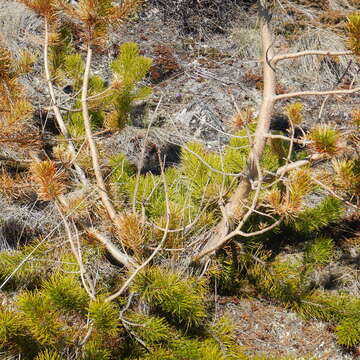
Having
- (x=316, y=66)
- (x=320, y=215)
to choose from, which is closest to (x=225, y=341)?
(x=320, y=215)

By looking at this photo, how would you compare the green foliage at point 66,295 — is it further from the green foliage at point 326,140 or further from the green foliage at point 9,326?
the green foliage at point 326,140

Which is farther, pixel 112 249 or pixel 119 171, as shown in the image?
pixel 119 171

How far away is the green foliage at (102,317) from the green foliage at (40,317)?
0.13 metres

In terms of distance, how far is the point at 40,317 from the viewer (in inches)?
53.0

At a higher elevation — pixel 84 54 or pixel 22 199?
pixel 84 54

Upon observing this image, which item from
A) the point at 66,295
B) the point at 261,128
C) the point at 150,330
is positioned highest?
the point at 261,128

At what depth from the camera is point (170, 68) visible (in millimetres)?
4188

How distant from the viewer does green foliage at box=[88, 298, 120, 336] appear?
134cm

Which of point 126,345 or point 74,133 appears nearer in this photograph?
point 126,345

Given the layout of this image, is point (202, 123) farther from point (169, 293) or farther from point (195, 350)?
point (195, 350)

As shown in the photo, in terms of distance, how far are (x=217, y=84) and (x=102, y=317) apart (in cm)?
303

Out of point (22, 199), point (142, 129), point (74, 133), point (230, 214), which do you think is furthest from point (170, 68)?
point (230, 214)

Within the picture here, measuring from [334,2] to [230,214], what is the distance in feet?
15.3

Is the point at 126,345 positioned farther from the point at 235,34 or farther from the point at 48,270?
the point at 235,34
